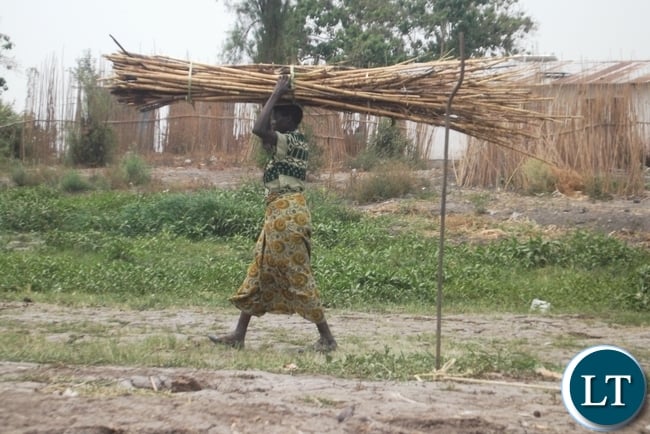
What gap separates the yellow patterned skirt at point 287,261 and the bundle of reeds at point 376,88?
2.34 ft

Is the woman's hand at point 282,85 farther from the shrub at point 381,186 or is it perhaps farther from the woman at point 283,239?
the shrub at point 381,186

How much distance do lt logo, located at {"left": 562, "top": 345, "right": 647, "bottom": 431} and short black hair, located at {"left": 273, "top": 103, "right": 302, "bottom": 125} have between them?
9.03ft

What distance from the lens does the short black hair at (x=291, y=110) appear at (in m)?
5.73

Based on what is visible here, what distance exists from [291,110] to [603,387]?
292 cm

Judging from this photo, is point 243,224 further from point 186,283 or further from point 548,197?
point 548,197

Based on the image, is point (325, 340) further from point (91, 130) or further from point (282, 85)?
point (91, 130)

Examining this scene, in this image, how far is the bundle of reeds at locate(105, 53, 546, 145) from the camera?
5.66 m

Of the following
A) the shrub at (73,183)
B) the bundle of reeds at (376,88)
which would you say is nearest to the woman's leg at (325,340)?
the bundle of reeds at (376,88)

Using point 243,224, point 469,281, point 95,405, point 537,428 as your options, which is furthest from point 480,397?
point 243,224

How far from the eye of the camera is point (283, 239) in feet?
18.1

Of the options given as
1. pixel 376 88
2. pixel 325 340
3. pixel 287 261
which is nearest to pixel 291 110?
pixel 376 88

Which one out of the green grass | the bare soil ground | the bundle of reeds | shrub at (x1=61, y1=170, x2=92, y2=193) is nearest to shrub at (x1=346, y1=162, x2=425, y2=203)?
the green grass

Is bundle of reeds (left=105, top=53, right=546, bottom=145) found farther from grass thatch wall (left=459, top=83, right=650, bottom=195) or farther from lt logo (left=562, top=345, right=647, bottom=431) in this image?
grass thatch wall (left=459, top=83, right=650, bottom=195)

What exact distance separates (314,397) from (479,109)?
2251 millimetres
